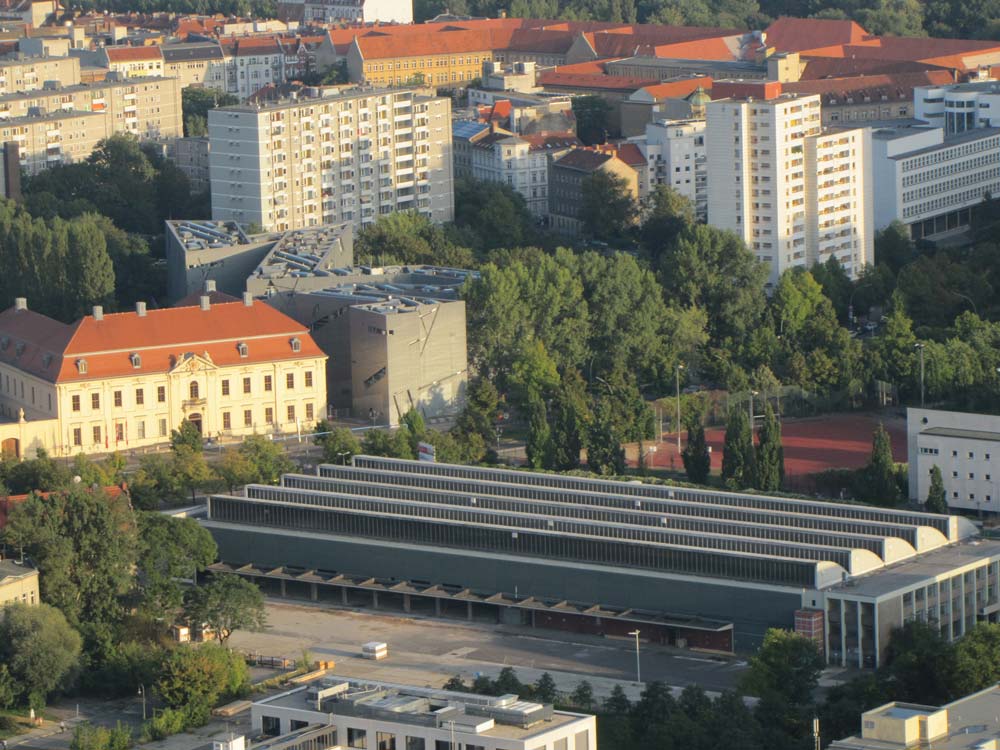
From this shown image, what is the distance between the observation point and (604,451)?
252 ft

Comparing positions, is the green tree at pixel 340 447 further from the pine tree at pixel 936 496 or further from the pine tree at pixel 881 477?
the pine tree at pixel 936 496

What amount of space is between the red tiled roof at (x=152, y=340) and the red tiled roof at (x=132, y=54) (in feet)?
209

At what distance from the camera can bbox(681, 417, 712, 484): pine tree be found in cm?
7581

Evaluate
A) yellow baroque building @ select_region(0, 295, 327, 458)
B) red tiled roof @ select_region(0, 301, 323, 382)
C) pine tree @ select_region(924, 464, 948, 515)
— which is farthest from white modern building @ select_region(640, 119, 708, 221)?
pine tree @ select_region(924, 464, 948, 515)

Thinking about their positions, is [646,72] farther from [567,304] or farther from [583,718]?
[583,718]

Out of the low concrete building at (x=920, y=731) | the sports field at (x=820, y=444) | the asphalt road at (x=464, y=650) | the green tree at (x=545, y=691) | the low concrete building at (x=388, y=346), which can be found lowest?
the asphalt road at (x=464, y=650)

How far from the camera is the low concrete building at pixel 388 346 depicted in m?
84.1

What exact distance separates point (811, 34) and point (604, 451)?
270 feet

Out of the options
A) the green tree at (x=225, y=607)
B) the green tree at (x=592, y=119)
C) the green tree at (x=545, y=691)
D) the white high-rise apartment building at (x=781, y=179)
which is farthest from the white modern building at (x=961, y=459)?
the green tree at (x=592, y=119)

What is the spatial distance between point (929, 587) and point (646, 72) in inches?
3358

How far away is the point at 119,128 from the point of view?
A: 132000 mm

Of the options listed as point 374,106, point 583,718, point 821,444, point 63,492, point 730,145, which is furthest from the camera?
point 374,106

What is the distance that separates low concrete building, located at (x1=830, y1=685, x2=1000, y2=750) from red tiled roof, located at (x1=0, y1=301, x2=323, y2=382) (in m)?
37.9

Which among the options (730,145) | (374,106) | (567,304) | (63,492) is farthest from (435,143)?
(63,492)
